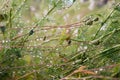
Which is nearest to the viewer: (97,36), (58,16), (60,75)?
(60,75)

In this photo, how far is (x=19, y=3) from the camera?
1.22m

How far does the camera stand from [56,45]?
1.16 m

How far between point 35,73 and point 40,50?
8 cm

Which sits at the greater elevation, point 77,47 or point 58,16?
point 58,16

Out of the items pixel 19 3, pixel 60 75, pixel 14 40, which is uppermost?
pixel 19 3

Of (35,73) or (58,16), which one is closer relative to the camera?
(35,73)

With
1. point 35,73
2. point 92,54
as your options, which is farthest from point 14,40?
point 92,54

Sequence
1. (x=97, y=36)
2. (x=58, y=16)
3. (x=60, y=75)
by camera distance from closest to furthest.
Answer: (x=60, y=75) → (x=97, y=36) → (x=58, y=16)

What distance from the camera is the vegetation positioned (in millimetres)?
1073

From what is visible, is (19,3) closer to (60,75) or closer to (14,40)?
(14,40)

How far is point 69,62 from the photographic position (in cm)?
109

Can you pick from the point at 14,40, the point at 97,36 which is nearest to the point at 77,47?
the point at 97,36

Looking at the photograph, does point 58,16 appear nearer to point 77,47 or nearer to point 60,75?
point 77,47

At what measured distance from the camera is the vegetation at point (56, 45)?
1073mm
